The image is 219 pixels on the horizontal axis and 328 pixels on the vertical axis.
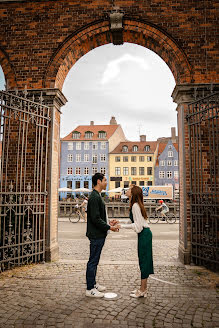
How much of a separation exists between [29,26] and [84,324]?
6883 mm

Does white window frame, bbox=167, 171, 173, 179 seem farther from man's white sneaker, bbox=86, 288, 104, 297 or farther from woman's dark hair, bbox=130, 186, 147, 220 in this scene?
man's white sneaker, bbox=86, 288, 104, 297

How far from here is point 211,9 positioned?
20.9 ft

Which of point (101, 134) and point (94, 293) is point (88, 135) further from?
point (94, 293)

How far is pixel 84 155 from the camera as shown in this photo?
48312 mm

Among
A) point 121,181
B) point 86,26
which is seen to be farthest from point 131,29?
point 121,181

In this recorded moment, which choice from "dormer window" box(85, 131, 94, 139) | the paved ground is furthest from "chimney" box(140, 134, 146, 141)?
the paved ground

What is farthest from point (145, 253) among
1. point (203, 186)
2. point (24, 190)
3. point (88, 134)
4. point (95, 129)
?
point (95, 129)

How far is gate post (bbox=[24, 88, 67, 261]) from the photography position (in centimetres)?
601

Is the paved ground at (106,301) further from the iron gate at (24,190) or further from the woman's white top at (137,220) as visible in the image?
the woman's white top at (137,220)

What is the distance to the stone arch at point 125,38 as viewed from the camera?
6.29m

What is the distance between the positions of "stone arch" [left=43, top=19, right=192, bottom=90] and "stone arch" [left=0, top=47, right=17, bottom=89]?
0.87 metres

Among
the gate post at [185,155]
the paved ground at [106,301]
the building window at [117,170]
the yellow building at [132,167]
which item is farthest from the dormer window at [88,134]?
the paved ground at [106,301]

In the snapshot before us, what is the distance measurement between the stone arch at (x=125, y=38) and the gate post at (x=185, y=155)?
0.31 m

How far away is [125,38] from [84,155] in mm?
41760
